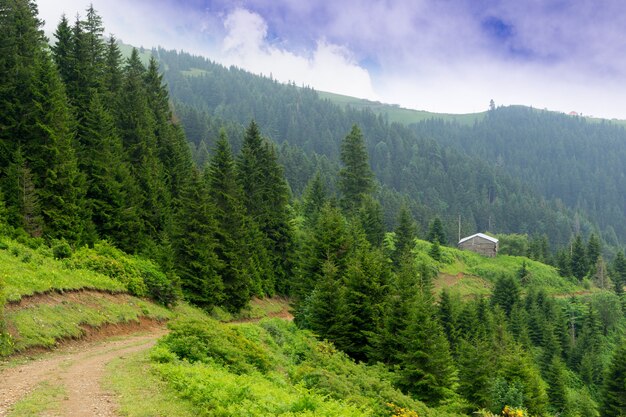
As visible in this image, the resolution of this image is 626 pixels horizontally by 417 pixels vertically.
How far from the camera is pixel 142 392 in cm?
1286

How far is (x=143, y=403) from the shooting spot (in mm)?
11727

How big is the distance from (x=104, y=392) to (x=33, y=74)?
29.5 metres

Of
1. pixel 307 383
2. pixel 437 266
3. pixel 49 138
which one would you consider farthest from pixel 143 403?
pixel 437 266

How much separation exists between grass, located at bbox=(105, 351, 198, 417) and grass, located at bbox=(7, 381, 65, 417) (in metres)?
1.33

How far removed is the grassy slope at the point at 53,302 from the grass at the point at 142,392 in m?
4.18

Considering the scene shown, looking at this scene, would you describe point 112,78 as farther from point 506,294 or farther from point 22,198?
point 506,294

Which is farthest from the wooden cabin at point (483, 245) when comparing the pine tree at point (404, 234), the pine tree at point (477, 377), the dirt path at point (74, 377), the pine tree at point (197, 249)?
the dirt path at point (74, 377)

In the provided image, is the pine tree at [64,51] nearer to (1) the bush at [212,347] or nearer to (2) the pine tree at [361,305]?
(2) the pine tree at [361,305]

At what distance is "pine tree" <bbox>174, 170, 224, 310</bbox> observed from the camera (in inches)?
1432

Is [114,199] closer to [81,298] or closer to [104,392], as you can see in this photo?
[81,298]

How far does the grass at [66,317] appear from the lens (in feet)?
59.0

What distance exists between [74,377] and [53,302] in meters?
8.82

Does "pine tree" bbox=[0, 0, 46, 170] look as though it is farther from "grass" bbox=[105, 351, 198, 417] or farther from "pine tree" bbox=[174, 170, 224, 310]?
"grass" bbox=[105, 351, 198, 417]

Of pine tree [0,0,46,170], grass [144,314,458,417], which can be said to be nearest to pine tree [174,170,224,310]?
grass [144,314,458,417]
